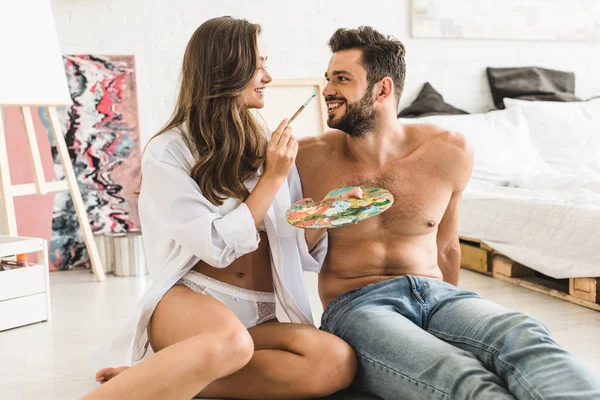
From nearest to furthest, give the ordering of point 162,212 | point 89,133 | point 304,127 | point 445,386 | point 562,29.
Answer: point 445,386
point 162,212
point 89,133
point 304,127
point 562,29

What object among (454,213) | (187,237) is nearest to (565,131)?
(454,213)

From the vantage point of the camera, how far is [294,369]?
186cm

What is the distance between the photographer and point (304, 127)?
14.7ft

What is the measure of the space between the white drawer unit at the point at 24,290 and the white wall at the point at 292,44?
4.49 feet

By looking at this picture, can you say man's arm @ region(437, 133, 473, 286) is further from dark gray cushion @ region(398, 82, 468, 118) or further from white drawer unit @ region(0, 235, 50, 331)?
dark gray cushion @ region(398, 82, 468, 118)

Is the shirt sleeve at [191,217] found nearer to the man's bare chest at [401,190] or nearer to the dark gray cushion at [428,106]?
the man's bare chest at [401,190]

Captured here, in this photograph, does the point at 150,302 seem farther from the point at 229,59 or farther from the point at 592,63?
the point at 592,63

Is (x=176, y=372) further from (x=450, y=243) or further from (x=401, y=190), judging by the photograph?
(x=450, y=243)

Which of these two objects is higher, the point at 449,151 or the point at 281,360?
the point at 449,151

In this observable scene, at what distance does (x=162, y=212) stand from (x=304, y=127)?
2.62 m

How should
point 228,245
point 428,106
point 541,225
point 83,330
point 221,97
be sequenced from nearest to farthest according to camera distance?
1. point 228,245
2. point 221,97
3. point 83,330
4. point 541,225
5. point 428,106

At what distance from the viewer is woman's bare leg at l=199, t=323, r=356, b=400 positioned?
1.85 metres

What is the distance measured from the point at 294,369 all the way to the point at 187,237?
0.42 metres

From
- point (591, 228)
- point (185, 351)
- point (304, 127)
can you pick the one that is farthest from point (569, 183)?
point (185, 351)
